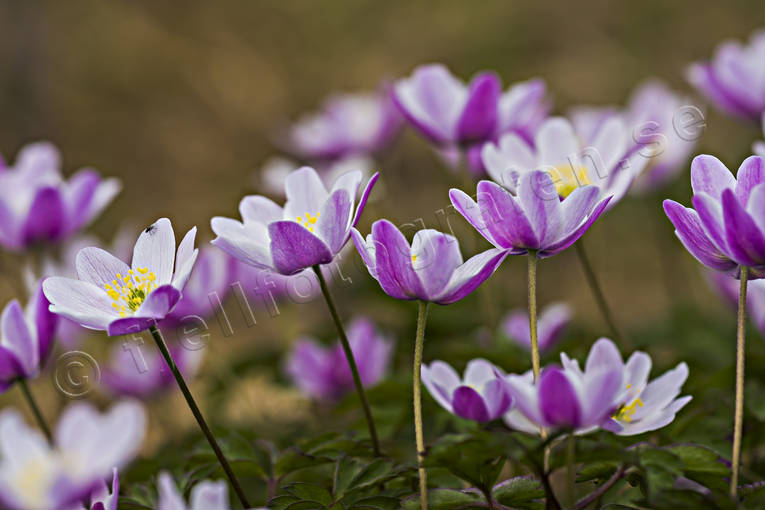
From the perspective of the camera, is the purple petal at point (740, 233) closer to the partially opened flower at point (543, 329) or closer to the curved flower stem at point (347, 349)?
the curved flower stem at point (347, 349)

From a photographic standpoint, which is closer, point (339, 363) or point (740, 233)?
point (740, 233)

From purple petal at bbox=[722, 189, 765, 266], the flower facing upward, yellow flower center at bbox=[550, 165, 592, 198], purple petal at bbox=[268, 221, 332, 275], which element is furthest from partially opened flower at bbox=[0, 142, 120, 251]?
purple petal at bbox=[722, 189, 765, 266]

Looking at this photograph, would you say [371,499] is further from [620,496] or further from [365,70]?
[365,70]

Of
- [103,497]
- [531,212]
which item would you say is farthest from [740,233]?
[103,497]

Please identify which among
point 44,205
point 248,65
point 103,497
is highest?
point 248,65

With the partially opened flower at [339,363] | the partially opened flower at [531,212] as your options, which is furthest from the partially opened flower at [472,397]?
the partially opened flower at [339,363]

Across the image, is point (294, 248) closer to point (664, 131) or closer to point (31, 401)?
point (31, 401)

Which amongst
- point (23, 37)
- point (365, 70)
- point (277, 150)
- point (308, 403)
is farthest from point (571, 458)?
point (23, 37)
